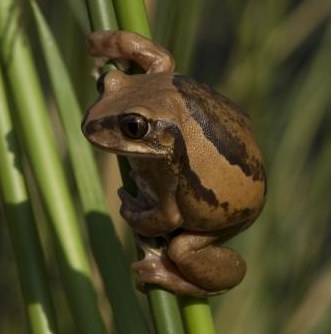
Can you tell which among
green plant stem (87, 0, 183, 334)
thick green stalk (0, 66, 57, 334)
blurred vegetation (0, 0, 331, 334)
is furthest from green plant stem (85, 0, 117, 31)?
blurred vegetation (0, 0, 331, 334)

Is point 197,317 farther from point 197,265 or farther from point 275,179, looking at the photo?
point 275,179

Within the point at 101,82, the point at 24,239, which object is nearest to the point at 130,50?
the point at 101,82

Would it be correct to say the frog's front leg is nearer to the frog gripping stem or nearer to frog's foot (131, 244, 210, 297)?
frog's foot (131, 244, 210, 297)

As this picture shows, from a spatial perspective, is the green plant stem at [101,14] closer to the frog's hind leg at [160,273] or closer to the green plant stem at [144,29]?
the green plant stem at [144,29]

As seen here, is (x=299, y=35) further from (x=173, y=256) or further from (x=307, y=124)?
(x=173, y=256)

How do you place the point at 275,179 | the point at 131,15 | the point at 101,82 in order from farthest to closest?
1. the point at 275,179
2. the point at 101,82
3. the point at 131,15

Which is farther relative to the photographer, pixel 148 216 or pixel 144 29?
pixel 148 216

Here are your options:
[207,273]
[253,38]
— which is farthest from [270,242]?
[207,273]
